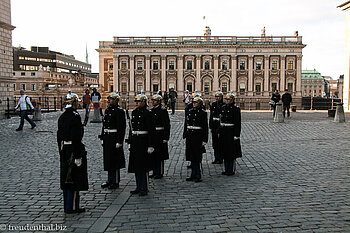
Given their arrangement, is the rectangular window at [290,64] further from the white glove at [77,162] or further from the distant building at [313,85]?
the distant building at [313,85]

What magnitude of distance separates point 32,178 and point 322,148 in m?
8.88

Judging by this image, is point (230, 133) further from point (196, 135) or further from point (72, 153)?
point (72, 153)

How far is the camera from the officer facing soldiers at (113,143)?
6.45m

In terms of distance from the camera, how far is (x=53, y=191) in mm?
6125

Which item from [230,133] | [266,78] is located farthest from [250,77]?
[230,133]

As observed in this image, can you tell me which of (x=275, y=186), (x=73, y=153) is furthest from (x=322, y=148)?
(x=73, y=153)

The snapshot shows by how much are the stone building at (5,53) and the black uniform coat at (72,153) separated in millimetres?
20162

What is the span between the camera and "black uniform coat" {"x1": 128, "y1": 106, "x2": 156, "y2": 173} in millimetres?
6199

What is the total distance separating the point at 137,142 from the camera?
6.32m

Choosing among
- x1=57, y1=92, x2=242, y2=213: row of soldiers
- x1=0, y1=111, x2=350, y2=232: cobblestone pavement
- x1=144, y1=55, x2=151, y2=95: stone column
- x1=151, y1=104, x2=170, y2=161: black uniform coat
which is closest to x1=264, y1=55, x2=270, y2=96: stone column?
x1=144, y1=55, x2=151, y2=95: stone column

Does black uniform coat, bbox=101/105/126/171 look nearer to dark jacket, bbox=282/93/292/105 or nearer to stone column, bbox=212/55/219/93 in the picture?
dark jacket, bbox=282/93/292/105

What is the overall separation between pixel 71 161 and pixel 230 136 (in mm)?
3967

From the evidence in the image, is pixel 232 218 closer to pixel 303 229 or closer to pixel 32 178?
pixel 303 229

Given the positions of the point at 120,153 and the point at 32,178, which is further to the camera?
the point at 32,178
